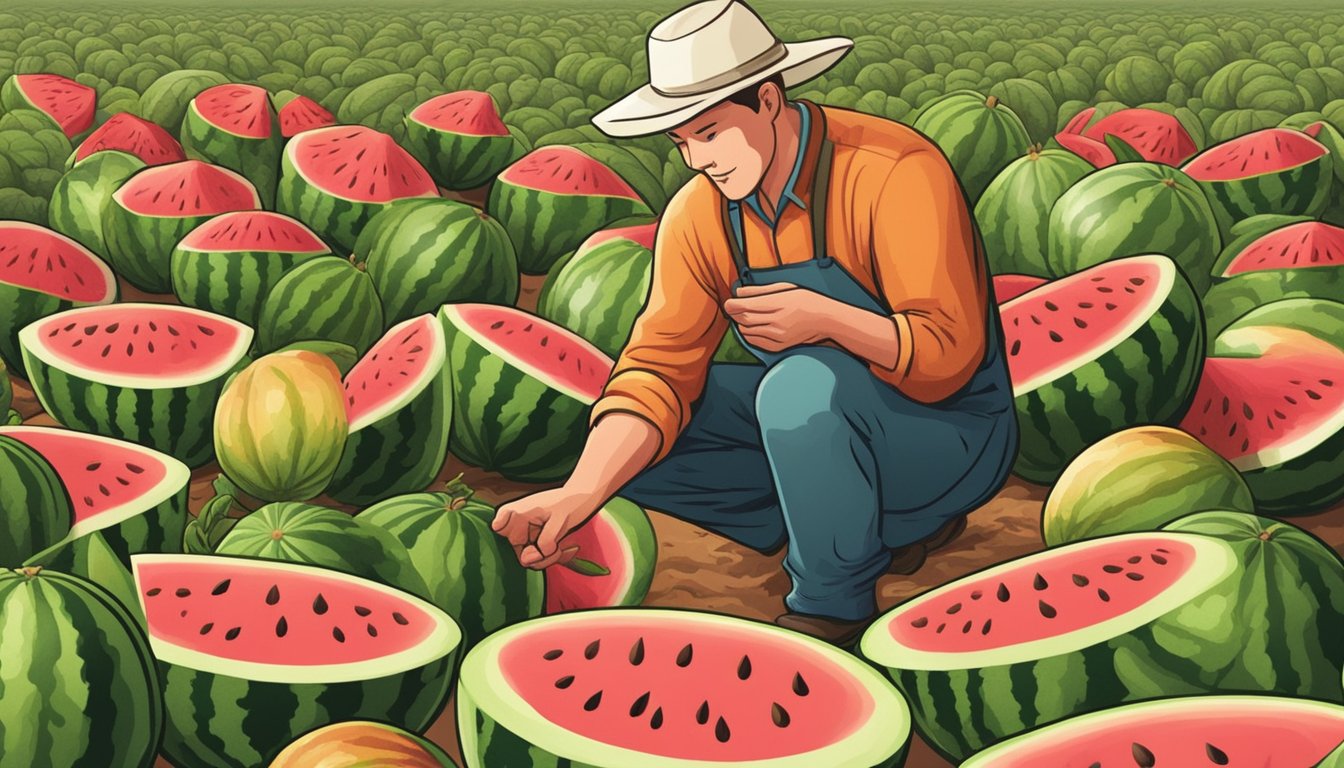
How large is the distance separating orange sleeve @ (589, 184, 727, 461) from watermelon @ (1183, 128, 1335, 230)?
335 cm

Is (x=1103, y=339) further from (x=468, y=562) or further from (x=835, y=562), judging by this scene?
Answer: (x=468, y=562)

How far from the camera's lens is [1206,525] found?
291 centimetres

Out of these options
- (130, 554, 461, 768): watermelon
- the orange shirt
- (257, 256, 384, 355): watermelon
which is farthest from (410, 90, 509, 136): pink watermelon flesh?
(130, 554, 461, 768): watermelon

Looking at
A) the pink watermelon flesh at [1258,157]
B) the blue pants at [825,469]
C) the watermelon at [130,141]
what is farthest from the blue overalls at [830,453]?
the watermelon at [130,141]

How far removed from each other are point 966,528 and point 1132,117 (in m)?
4.34

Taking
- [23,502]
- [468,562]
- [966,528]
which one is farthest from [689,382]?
[23,502]

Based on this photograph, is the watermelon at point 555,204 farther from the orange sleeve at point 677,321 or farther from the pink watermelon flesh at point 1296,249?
the orange sleeve at point 677,321

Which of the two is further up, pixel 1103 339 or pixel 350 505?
pixel 1103 339

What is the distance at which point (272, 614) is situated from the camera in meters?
2.68

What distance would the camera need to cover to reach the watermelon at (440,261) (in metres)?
5.07

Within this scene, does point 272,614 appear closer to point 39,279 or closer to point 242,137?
point 39,279

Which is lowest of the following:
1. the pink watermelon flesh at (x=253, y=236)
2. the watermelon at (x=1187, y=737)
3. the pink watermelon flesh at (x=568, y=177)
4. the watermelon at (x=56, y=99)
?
the watermelon at (x=56, y=99)

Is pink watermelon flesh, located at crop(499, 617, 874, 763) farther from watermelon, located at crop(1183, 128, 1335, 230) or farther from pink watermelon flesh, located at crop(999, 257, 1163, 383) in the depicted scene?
watermelon, located at crop(1183, 128, 1335, 230)

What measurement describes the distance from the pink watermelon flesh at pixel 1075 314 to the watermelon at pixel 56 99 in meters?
5.92
